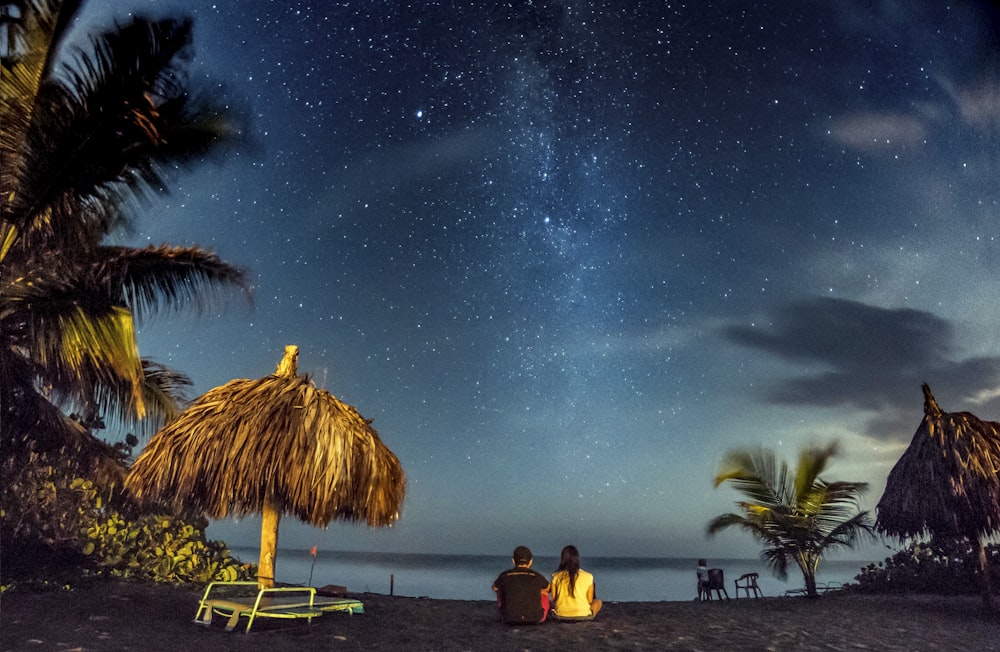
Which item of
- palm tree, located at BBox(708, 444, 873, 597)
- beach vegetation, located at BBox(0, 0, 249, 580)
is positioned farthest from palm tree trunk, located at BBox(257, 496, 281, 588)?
palm tree, located at BBox(708, 444, 873, 597)

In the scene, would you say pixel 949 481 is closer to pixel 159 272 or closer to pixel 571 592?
pixel 571 592

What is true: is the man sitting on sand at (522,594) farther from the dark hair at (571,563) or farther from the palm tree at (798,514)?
the palm tree at (798,514)

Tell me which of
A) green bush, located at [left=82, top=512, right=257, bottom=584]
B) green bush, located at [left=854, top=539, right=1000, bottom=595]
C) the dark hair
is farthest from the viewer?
green bush, located at [left=854, top=539, right=1000, bottom=595]

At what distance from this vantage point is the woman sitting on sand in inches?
334

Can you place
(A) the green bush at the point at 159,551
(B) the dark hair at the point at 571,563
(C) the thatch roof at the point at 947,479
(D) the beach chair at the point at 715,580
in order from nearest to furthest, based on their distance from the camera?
(B) the dark hair at the point at 571,563
(C) the thatch roof at the point at 947,479
(A) the green bush at the point at 159,551
(D) the beach chair at the point at 715,580

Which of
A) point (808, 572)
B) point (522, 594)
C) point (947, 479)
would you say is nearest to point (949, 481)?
point (947, 479)

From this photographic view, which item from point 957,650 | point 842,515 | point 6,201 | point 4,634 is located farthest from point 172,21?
point 842,515

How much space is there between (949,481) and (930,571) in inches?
167

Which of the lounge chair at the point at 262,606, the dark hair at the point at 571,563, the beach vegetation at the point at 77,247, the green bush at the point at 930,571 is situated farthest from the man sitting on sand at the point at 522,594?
the green bush at the point at 930,571

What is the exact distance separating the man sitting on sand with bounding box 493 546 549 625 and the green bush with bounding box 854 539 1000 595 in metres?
8.91

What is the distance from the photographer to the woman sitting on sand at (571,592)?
27.8 feet

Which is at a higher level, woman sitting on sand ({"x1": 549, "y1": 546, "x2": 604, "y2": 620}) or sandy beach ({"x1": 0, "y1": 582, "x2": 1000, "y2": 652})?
woman sitting on sand ({"x1": 549, "y1": 546, "x2": 604, "y2": 620})

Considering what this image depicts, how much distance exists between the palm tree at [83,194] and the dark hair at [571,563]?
5.76 meters

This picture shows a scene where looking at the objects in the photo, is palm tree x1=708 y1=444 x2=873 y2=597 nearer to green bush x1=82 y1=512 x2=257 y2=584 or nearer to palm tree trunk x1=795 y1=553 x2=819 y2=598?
palm tree trunk x1=795 y1=553 x2=819 y2=598
